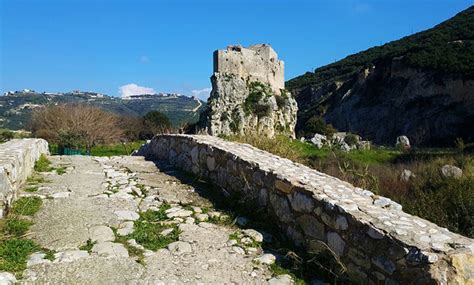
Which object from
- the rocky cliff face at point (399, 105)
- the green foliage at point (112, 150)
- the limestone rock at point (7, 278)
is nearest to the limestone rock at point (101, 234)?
the limestone rock at point (7, 278)

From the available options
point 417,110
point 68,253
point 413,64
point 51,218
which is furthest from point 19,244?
point 413,64

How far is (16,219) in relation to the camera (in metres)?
4.35

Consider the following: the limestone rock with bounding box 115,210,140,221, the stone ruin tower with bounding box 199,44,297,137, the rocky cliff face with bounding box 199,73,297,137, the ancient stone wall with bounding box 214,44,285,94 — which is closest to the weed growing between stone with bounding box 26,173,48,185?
the limestone rock with bounding box 115,210,140,221

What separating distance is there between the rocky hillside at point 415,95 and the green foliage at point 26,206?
3998 cm

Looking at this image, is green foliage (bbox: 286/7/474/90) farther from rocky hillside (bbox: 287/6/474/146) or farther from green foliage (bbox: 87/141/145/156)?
→ green foliage (bbox: 87/141/145/156)

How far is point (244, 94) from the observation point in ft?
122

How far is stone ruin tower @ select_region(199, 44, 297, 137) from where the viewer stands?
3478 centimetres

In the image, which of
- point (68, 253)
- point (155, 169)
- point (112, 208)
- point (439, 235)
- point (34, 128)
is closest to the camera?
point (439, 235)

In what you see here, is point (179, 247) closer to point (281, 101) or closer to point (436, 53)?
point (281, 101)

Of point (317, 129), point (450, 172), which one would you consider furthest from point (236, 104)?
point (450, 172)

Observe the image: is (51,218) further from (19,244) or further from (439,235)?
(439,235)

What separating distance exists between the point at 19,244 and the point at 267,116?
31.4 meters

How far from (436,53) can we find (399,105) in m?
8.98

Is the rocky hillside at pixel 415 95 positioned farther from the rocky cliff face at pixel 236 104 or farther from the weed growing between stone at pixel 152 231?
the weed growing between stone at pixel 152 231
